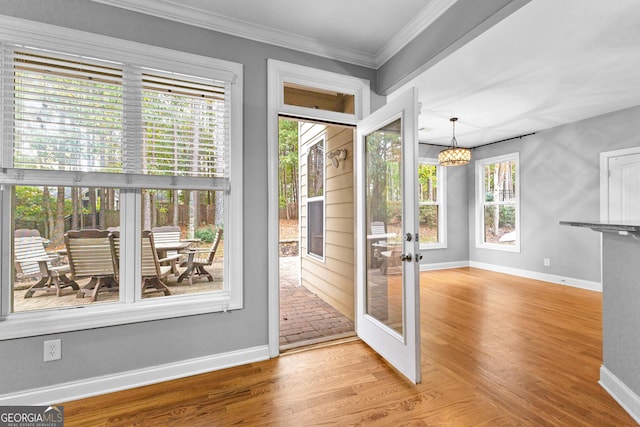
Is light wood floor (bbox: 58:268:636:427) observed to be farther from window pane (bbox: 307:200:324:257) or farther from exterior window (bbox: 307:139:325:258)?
exterior window (bbox: 307:139:325:258)

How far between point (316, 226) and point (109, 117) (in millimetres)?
3067

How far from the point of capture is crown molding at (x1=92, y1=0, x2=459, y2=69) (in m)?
2.26

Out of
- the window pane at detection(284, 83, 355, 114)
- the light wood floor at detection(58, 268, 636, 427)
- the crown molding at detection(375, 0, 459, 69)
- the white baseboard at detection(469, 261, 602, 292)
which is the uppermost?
the crown molding at detection(375, 0, 459, 69)

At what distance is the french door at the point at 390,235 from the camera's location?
222cm

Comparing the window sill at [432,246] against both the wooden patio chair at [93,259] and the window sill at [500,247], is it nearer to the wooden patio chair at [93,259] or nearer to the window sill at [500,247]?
the window sill at [500,247]

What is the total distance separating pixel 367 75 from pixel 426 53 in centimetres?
70

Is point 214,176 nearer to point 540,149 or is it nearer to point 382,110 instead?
point 382,110

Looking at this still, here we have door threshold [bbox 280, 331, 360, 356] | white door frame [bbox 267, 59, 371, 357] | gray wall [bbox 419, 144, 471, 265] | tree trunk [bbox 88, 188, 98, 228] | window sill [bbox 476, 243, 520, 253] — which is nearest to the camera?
A: tree trunk [bbox 88, 188, 98, 228]

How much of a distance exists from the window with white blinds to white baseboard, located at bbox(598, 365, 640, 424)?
119 inches

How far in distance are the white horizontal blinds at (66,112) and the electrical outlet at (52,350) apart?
3.74ft

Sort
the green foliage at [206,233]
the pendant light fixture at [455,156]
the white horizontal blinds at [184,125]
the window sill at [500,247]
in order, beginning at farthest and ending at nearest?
the window sill at [500,247], the pendant light fixture at [455,156], the green foliage at [206,233], the white horizontal blinds at [184,125]

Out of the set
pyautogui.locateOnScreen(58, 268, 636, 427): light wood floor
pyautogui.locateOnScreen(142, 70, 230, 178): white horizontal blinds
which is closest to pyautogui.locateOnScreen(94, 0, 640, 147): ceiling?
pyautogui.locateOnScreen(142, 70, 230, 178): white horizontal blinds

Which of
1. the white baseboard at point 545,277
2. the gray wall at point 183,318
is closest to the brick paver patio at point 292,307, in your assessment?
the gray wall at point 183,318

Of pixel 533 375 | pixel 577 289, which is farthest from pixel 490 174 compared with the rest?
pixel 533 375
